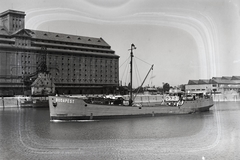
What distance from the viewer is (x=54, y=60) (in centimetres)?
9975

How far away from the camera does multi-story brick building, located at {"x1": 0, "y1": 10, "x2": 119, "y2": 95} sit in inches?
3489

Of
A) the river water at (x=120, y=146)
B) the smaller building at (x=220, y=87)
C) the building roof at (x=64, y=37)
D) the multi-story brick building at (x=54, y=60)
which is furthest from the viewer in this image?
the smaller building at (x=220, y=87)

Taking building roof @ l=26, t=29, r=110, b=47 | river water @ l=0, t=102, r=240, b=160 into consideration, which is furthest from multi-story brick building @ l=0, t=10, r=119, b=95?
river water @ l=0, t=102, r=240, b=160

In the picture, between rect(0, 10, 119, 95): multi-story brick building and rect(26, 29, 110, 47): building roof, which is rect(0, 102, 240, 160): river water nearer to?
rect(0, 10, 119, 95): multi-story brick building

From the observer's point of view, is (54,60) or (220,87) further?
(220,87)

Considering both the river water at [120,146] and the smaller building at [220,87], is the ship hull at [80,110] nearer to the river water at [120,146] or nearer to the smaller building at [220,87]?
the river water at [120,146]

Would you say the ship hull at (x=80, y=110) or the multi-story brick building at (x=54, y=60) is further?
the multi-story brick building at (x=54, y=60)

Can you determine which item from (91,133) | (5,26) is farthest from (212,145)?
(5,26)

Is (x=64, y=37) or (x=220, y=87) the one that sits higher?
(x=64, y=37)

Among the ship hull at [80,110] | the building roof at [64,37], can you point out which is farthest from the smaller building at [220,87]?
the ship hull at [80,110]

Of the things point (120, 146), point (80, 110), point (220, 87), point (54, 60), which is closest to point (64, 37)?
point (54, 60)

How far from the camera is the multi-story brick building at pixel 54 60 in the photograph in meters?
88.6

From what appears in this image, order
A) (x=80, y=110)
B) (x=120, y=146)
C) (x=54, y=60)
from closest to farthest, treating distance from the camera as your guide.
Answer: (x=120, y=146), (x=80, y=110), (x=54, y=60)

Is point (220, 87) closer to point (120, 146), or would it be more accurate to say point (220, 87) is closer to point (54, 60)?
point (54, 60)
